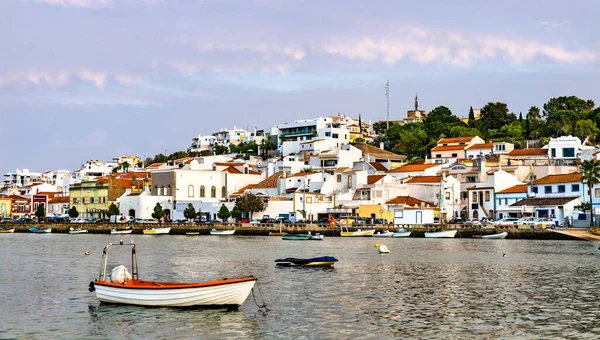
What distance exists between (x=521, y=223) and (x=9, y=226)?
74049 mm

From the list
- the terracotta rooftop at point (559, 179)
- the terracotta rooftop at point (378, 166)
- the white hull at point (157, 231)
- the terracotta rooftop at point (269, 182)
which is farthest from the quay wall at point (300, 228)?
the terracotta rooftop at point (378, 166)

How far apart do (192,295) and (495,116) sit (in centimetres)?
12543

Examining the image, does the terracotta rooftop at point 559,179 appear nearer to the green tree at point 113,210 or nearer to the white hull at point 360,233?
the white hull at point 360,233

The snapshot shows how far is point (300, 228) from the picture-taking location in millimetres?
88688

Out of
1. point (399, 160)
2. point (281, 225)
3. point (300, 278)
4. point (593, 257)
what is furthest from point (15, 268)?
point (399, 160)

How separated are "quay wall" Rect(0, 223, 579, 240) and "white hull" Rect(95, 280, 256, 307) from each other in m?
54.4

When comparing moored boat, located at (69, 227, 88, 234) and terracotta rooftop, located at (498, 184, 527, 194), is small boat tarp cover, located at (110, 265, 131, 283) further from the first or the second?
moored boat, located at (69, 227, 88, 234)

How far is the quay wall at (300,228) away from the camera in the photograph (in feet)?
249

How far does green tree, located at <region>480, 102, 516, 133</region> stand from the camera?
14338 cm

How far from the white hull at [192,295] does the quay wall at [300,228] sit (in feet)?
178

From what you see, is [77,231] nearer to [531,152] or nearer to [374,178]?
[374,178]

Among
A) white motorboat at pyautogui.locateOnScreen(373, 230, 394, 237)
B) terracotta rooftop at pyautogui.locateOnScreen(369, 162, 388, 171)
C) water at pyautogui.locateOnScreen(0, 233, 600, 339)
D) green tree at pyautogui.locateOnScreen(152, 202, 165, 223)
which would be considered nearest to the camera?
water at pyautogui.locateOnScreen(0, 233, 600, 339)

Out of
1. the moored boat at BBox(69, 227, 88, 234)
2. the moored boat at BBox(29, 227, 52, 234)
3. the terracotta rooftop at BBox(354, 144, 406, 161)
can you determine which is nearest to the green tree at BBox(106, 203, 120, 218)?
the moored boat at BBox(69, 227, 88, 234)

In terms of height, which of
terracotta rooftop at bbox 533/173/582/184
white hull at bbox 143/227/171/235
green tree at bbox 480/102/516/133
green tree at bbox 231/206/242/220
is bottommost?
white hull at bbox 143/227/171/235
